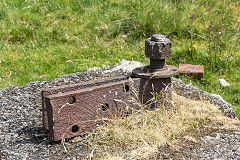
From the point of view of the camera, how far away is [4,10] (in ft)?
23.4

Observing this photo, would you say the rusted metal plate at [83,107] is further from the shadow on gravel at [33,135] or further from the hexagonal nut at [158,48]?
the hexagonal nut at [158,48]

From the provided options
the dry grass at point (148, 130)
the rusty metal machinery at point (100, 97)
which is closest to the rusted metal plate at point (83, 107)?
the rusty metal machinery at point (100, 97)

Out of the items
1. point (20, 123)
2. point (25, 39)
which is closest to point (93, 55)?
point (25, 39)

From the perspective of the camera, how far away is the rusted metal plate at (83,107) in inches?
127

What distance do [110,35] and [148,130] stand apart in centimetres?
356

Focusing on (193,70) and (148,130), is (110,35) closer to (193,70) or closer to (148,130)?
(193,70)

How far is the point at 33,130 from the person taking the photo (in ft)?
11.8

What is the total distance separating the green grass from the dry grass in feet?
4.84

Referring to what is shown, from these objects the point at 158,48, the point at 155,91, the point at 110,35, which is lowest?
the point at 110,35

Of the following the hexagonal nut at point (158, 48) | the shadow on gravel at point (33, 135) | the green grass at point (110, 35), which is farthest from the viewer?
the green grass at point (110, 35)

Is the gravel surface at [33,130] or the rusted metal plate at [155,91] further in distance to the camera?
the rusted metal plate at [155,91]

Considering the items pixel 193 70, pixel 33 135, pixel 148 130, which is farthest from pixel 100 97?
pixel 193 70

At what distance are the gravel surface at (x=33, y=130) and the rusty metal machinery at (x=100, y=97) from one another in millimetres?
167

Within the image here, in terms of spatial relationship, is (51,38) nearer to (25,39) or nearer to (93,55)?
(25,39)
